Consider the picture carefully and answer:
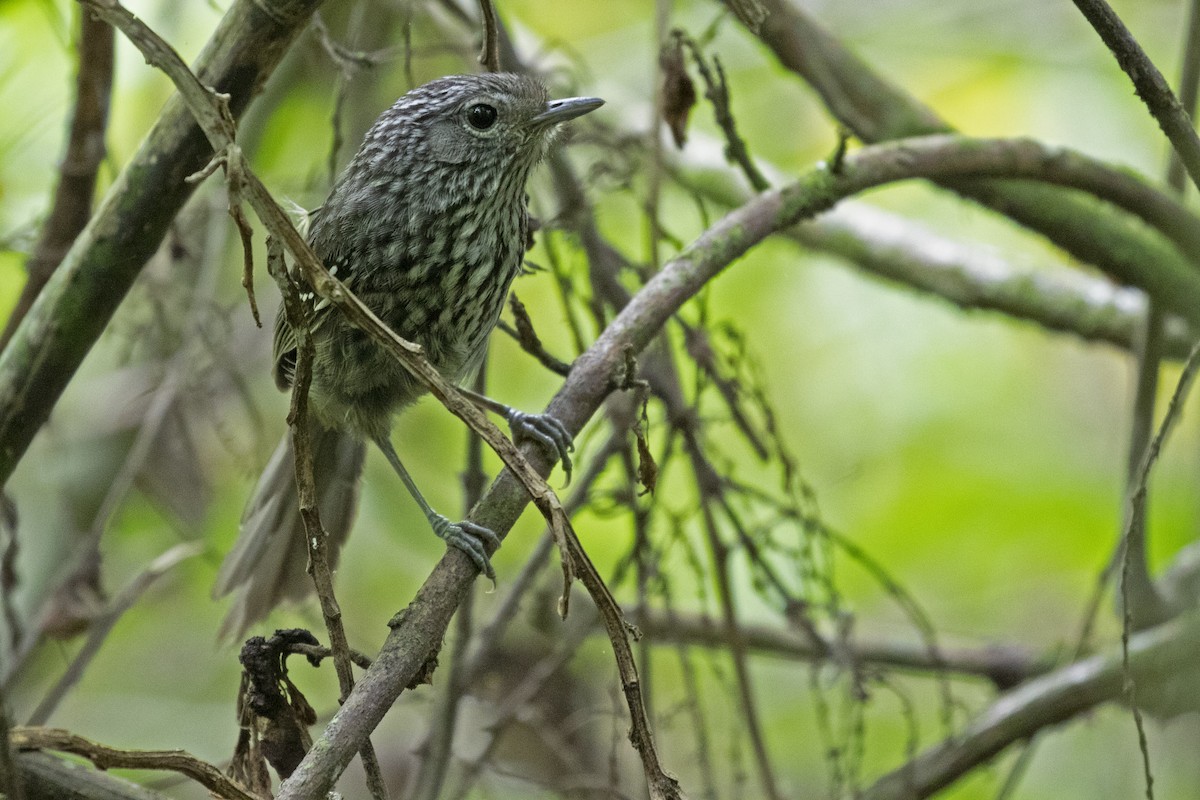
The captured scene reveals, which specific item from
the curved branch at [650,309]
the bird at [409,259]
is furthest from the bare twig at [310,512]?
the bird at [409,259]

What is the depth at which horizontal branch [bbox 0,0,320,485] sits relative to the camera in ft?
7.86

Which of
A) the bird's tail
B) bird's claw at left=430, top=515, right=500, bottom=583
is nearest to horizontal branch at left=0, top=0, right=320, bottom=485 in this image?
the bird's tail

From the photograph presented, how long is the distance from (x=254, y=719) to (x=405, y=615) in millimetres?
314

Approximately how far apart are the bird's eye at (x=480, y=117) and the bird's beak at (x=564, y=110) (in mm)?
111

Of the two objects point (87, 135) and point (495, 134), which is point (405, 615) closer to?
point (495, 134)

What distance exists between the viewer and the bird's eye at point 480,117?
122 inches

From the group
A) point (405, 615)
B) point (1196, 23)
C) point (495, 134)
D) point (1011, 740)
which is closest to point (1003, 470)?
point (1011, 740)

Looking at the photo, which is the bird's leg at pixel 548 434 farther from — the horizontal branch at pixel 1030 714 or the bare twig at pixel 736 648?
the horizontal branch at pixel 1030 714

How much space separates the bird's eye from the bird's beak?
0.11 meters

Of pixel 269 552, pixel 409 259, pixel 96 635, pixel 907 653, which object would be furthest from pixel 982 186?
pixel 96 635

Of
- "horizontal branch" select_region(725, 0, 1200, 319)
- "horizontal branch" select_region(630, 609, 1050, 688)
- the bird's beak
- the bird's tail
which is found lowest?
the bird's tail

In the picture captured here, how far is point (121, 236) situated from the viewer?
2.52m

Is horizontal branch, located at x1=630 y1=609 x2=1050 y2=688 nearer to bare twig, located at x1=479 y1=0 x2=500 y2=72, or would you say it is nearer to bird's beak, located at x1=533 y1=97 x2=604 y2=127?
bird's beak, located at x1=533 y1=97 x2=604 y2=127

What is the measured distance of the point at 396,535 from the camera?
5836 millimetres
